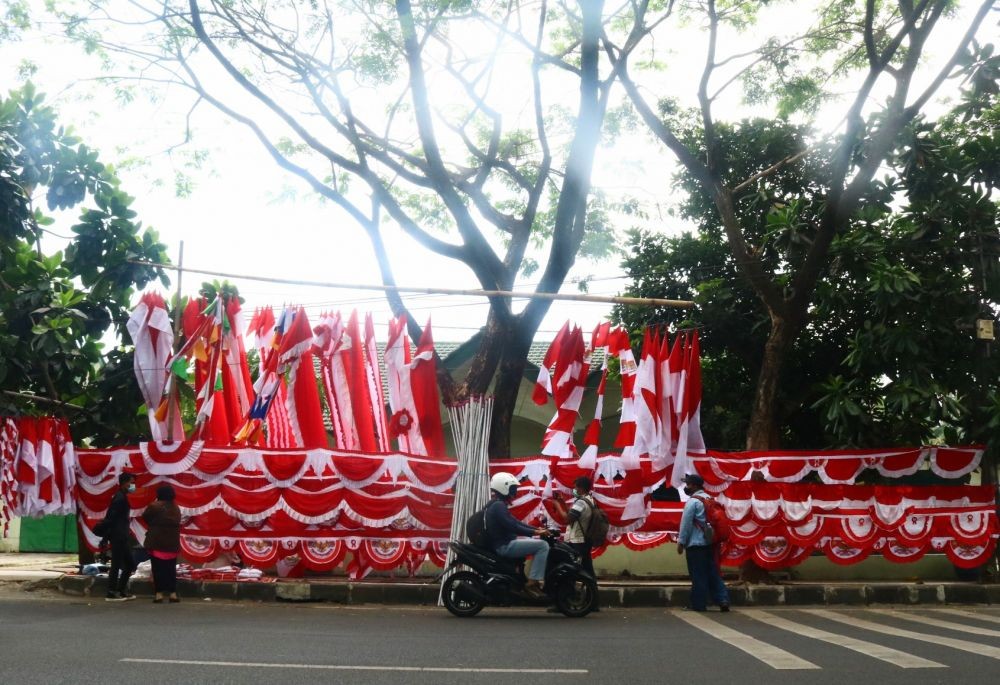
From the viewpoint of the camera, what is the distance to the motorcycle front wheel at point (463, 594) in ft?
36.8

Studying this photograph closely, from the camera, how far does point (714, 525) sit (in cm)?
1217

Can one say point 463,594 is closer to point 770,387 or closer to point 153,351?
point 153,351

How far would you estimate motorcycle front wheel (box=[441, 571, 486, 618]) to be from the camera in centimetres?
1123

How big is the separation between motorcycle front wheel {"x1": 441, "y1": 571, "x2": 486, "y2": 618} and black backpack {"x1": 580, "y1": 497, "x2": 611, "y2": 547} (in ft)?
5.46

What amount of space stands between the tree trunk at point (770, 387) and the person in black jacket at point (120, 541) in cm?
860

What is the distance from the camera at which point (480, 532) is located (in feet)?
37.6

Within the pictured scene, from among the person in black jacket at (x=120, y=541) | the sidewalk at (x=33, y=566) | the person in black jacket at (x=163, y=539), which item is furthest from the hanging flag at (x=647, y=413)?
the sidewalk at (x=33, y=566)

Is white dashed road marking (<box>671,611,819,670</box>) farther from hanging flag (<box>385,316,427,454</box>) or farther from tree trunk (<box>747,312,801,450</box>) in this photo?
hanging flag (<box>385,316,427,454</box>)

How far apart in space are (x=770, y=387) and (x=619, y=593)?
3934 millimetres

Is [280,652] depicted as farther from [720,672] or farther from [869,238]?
[869,238]

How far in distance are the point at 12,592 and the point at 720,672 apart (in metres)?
10.8

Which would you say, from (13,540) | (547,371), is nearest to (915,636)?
(547,371)

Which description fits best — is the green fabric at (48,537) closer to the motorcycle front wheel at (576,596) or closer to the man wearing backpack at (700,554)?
the motorcycle front wheel at (576,596)

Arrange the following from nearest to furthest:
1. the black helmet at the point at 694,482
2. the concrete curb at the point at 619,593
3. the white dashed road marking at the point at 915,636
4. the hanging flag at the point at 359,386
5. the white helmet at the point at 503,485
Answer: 1. the white dashed road marking at the point at 915,636
2. the white helmet at the point at 503,485
3. the black helmet at the point at 694,482
4. the concrete curb at the point at 619,593
5. the hanging flag at the point at 359,386
